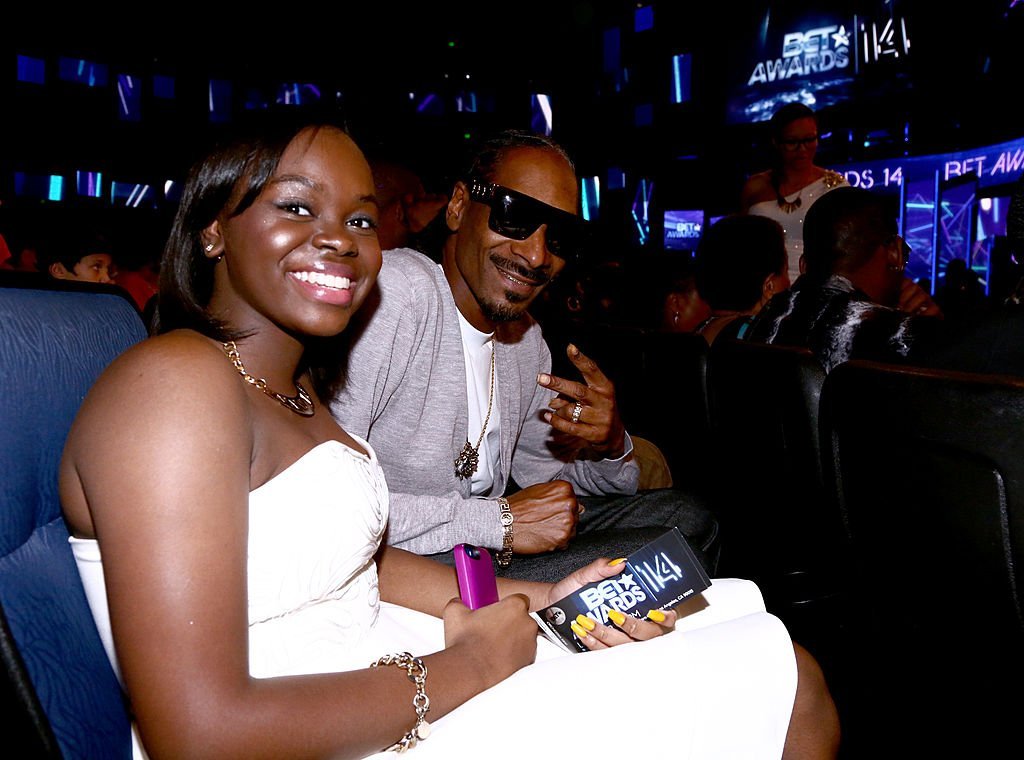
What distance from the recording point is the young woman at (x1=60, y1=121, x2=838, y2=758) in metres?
0.97

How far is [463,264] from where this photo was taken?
2348 millimetres

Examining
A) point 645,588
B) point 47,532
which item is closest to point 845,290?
point 645,588

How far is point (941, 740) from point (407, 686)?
63.1 inches

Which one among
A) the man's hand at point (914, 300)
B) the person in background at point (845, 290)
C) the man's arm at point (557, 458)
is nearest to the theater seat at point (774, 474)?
the man's arm at point (557, 458)

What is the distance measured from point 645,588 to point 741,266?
8.62ft

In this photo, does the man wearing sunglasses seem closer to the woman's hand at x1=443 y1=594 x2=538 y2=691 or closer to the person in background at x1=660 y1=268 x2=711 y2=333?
the woman's hand at x1=443 y1=594 x2=538 y2=691

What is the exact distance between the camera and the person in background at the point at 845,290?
2.82m

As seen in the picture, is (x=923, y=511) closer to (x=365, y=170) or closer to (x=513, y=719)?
(x=513, y=719)

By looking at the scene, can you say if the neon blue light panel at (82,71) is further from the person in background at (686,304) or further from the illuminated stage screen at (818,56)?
the person in background at (686,304)

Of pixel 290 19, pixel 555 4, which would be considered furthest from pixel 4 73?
pixel 555 4

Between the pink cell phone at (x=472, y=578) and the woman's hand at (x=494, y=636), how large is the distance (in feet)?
0.53

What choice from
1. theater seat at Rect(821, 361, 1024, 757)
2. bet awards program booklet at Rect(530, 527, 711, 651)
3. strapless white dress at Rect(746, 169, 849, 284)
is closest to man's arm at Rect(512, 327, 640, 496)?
theater seat at Rect(821, 361, 1024, 757)

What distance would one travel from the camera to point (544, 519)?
2074 millimetres

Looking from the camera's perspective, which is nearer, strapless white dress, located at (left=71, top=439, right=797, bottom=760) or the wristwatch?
strapless white dress, located at (left=71, top=439, right=797, bottom=760)
